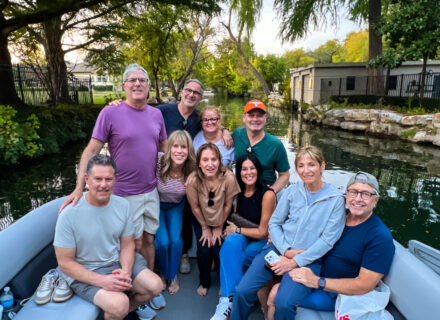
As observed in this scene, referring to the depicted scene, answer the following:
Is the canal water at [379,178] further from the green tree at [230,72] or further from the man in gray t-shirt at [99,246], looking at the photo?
the green tree at [230,72]

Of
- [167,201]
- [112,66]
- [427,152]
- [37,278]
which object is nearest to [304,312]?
[167,201]

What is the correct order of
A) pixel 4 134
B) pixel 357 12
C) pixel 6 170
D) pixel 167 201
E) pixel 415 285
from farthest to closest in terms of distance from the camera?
pixel 357 12, pixel 6 170, pixel 4 134, pixel 167 201, pixel 415 285

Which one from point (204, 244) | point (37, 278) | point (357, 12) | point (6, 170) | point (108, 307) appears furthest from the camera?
point (357, 12)

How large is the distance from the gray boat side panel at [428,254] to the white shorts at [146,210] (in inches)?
76.3

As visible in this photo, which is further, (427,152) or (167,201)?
(427,152)

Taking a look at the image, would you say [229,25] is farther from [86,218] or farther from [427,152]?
[86,218]

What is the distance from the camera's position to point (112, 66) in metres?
17.0

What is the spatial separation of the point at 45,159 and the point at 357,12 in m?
16.5

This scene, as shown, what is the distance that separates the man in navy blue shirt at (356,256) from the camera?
1735 millimetres

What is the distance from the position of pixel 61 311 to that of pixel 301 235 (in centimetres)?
154

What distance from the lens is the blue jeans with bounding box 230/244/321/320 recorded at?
5.94 ft

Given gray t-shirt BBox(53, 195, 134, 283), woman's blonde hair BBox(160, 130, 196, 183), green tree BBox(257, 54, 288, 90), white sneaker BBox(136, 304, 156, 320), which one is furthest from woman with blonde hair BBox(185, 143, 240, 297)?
green tree BBox(257, 54, 288, 90)

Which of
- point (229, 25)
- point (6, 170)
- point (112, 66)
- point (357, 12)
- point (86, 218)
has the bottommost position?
point (6, 170)

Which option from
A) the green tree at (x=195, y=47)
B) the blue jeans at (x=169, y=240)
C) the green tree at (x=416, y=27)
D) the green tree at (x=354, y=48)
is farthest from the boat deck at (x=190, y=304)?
the green tree at (x=354, y=48)
